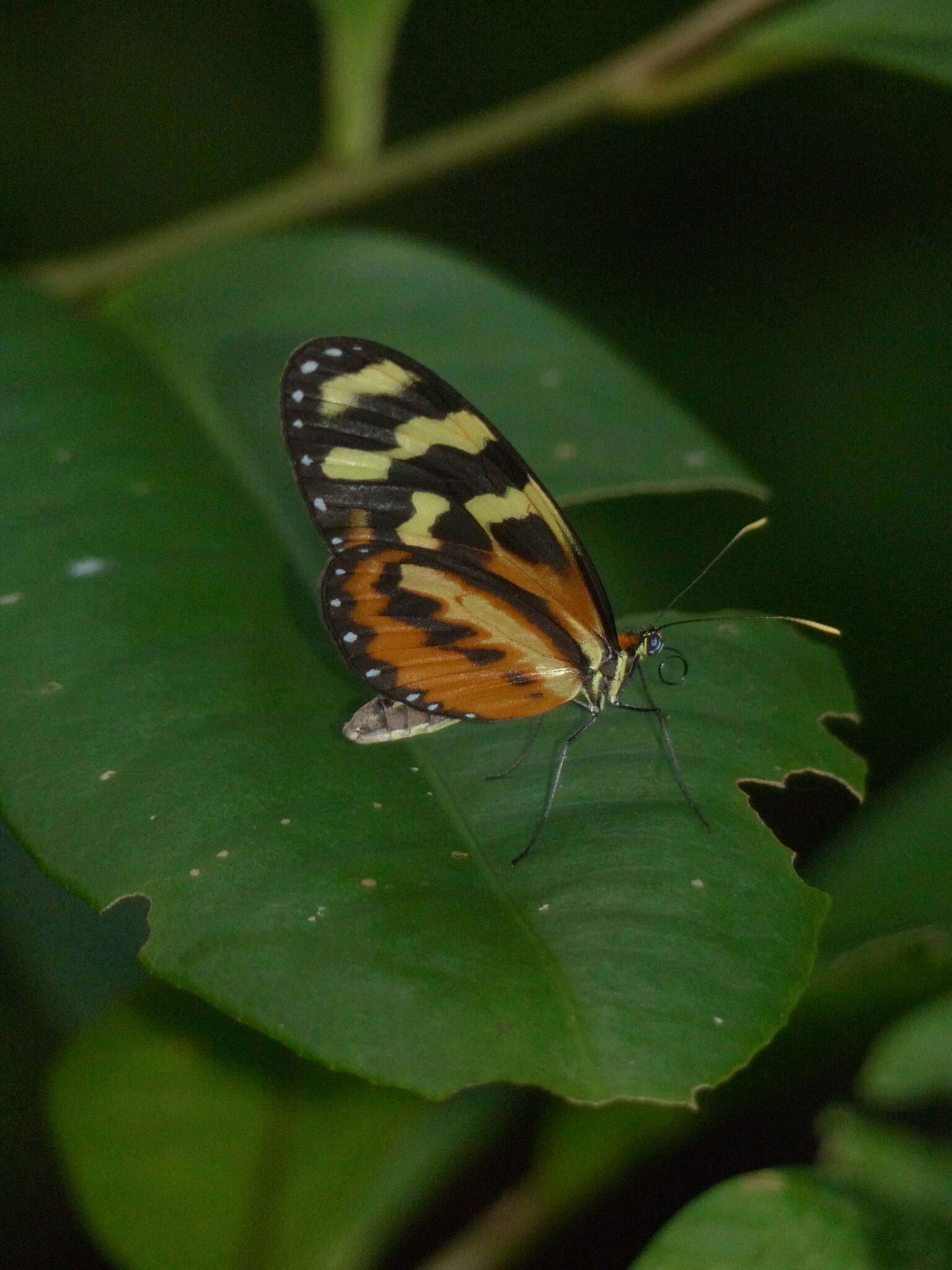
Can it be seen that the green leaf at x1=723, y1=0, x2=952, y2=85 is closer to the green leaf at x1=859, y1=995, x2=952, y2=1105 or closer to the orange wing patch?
the orange wing patch

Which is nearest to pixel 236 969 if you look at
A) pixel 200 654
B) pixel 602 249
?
pixel 200 654

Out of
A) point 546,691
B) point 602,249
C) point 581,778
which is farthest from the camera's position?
point 602,249

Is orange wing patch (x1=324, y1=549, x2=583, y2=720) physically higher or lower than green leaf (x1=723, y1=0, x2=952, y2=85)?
lower

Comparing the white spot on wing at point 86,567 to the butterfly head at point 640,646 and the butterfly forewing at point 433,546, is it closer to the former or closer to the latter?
the butterfly forewing at point 433,546

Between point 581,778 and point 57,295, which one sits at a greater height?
point 57,295

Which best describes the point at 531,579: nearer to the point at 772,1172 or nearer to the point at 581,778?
the point at 581,778

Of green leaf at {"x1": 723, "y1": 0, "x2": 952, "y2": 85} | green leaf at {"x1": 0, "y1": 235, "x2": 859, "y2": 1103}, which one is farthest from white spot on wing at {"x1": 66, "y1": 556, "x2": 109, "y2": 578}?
green leaf at {"x1": 723, "y1": 0, "x2": 952, "y2": 85}

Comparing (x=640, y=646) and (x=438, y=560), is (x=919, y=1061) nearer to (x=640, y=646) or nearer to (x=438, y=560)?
(x=640, y=646)

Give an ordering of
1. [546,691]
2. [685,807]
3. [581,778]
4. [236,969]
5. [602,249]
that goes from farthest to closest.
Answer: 1. [602,249]
2. [546,691]
3. [581,778]
4. [685,807]
5. [236,969]
